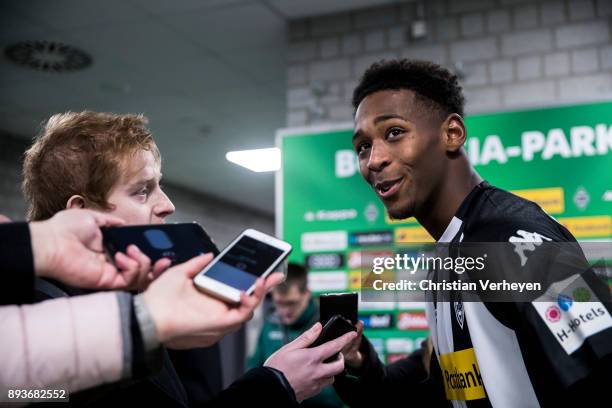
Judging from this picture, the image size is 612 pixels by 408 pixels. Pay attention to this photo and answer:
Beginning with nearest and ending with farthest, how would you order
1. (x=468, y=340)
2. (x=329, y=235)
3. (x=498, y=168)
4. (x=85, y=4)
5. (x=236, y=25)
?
(x=468, y=340) → (x=498, y=168) → (x=329, y=235) → (x=85, y=4) → (x=236, y=25)

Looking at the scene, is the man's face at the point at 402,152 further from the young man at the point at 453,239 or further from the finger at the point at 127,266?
the finger at the point at 127,266

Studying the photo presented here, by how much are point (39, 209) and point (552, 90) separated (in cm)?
289

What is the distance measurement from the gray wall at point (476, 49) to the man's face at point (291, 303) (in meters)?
1.06

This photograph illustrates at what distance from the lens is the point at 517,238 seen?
3.17ft

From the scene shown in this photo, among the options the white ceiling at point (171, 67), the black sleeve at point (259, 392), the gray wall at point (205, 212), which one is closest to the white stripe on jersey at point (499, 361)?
the black sleeve at point (259, 392)

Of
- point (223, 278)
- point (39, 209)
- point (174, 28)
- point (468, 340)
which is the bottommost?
point (468, 340)

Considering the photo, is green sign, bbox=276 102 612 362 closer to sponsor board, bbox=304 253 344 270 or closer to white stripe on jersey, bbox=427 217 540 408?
sponsor board, bbox=304 253 344 270

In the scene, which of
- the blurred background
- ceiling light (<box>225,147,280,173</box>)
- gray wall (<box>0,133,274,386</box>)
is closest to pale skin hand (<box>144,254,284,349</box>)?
gray wall (<box>0,133,274,386</box>)

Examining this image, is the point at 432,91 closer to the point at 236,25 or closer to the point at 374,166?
the point at 374,166

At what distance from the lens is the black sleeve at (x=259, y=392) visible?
0.97 metres

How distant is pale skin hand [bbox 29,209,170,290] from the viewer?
2.58 feet

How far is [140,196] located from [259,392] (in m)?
0.49

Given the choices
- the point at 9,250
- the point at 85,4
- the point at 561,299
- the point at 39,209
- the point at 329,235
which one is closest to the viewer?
the point at 9,250

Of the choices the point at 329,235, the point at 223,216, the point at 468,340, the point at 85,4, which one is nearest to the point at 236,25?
the point at 85,4
